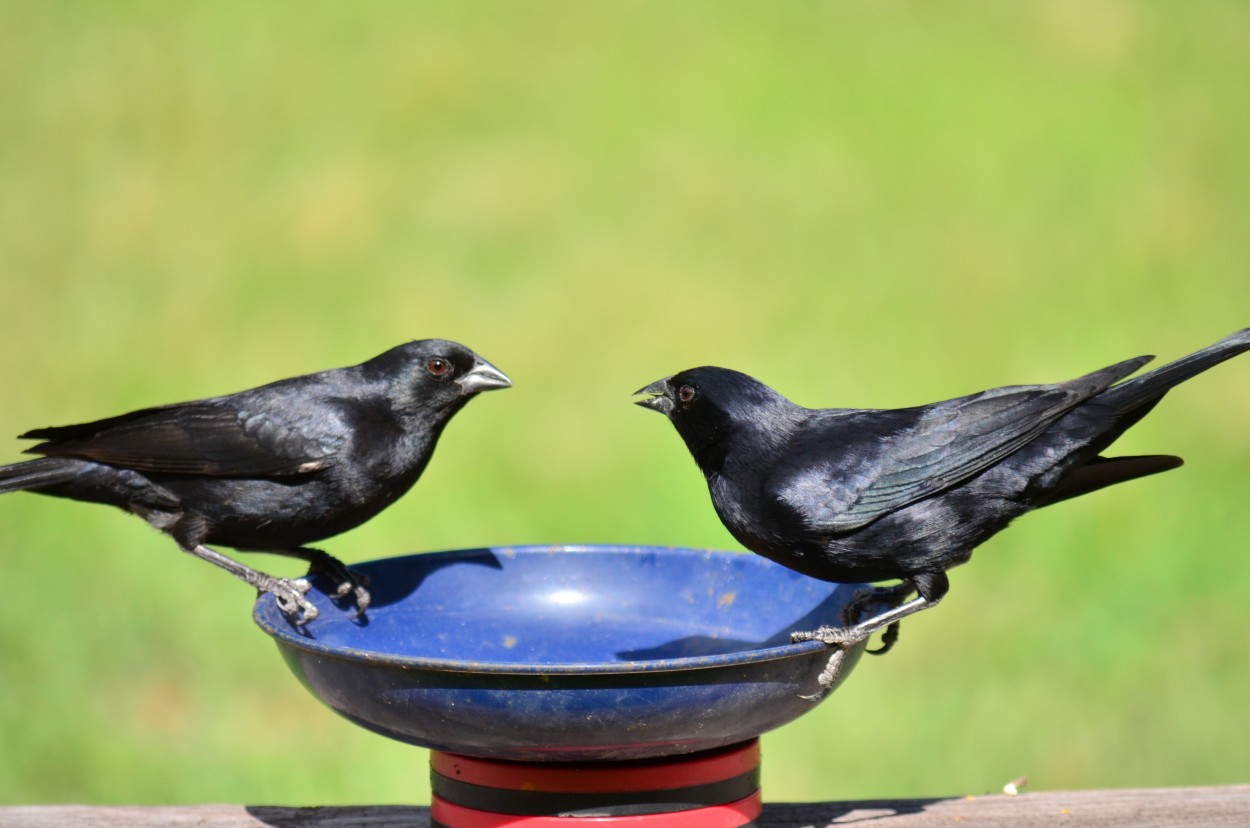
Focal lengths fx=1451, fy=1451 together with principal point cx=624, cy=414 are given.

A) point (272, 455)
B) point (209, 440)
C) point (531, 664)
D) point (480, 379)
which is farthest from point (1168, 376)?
point (209, 440)

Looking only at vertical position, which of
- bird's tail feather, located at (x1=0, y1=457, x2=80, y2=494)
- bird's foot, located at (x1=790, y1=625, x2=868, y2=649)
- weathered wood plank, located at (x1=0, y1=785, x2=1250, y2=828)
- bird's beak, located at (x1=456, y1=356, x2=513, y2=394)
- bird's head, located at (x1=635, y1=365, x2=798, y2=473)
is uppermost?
bird's beak, located at (x1=456, y1=356, x2=513, y2=394)

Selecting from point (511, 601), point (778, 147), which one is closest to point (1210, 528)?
point (778, 147)

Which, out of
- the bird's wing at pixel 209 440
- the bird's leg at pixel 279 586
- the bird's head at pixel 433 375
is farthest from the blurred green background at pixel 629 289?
the bird's head at pixel 433 375

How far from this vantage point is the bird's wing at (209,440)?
525 cm

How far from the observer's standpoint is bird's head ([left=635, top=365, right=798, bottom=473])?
464 centimetres

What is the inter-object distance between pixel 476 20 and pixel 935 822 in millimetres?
9091

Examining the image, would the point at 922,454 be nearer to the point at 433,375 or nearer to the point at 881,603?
the point at 881,603

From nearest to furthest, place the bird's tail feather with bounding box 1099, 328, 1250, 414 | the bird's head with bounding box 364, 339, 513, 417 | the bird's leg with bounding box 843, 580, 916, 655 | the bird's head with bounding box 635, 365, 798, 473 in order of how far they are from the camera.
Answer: the bird's tail feather with bounding box 1099, 328, 1250, 414 < the bird's leg with bounding box 843, 580, 916, 655 < the bird's head with bounding box 635, 365, 798, 473 < the bird's head with bounding box 364, 339, 513, 417

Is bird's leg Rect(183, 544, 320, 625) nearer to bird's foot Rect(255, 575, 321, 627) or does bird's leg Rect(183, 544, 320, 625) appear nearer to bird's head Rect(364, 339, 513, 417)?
bird's foot Rect(255, 575, 321, 627)

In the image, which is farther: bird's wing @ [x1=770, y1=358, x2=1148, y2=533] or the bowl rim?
bird's wing @ [x1=770, y1=358, x2=1148, y2=533]

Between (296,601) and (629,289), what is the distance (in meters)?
6.05

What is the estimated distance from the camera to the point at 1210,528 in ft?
27.4

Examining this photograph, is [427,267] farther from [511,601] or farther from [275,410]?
[511,601]

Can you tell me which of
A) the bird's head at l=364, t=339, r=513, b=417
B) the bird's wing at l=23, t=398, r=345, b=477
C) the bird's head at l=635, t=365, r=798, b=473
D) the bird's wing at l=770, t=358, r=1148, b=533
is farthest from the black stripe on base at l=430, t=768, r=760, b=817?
the bird's head at l=364, t=339, r=513, b=417
